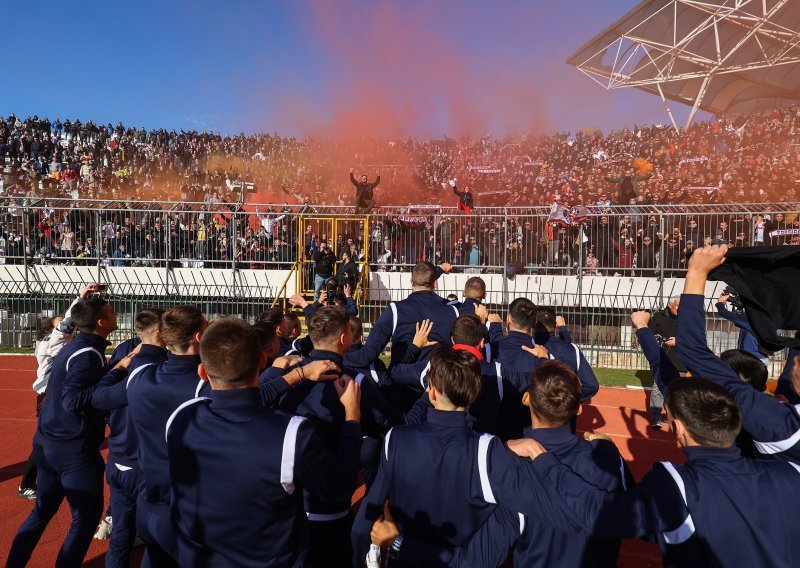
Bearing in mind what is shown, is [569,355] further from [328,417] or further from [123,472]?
[123,472]

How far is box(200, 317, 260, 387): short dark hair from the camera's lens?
8.46 ft

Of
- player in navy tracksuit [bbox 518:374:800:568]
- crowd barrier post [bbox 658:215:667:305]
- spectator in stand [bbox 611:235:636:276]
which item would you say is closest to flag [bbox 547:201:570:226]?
spectator in stand [bbox 611:235:636:276]

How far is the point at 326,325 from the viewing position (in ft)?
11.3

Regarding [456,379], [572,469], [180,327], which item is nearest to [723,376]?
[572,469]

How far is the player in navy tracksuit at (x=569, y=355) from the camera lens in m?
4.84

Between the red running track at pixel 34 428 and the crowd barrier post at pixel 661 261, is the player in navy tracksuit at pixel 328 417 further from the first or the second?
the crowd barrier post at pixel 661 261

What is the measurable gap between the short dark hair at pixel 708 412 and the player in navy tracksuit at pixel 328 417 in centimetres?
150

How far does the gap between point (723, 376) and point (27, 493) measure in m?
6.45

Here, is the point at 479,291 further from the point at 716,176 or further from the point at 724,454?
the point at 716,176

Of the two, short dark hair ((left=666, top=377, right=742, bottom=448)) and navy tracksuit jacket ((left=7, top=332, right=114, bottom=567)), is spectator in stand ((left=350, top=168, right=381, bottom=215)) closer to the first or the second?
navy tracksuit jacket ((left=7, top=332, right=114, bottom=567))

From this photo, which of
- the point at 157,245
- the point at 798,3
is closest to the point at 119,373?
the point at 157,245

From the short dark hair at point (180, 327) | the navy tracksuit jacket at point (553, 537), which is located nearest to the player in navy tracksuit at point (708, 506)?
the navy tracksuit jacket at point (553, 537)

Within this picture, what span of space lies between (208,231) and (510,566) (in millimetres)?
13356

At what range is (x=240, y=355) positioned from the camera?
2.60 meters
